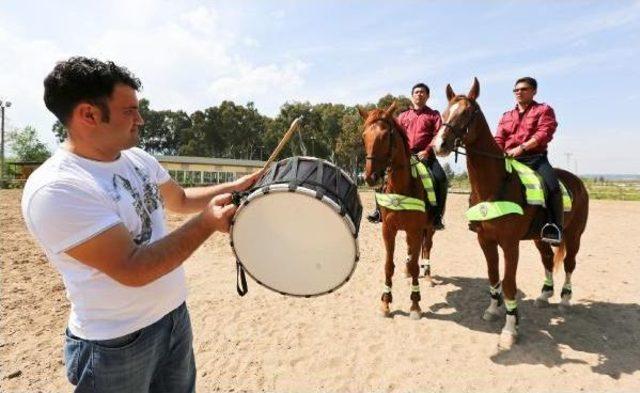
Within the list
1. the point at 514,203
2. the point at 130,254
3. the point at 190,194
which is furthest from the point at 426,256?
the point at 130,254

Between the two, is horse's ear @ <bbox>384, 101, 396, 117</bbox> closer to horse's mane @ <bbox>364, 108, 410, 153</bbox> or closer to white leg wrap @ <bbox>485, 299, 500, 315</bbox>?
horse's mane @ <bbox>364, 108, 410, 153</bbox>

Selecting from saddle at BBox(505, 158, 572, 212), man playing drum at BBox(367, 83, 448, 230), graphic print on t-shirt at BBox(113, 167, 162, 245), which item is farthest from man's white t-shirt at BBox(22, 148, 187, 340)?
man playing drum at BBox(367, 83, 448, 230)

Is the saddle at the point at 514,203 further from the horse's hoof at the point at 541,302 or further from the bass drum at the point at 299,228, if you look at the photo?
the bass drum at the point at 299,228

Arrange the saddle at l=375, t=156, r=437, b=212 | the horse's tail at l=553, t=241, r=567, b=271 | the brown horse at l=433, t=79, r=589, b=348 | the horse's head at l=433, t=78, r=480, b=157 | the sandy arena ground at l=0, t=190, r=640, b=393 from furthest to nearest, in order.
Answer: the horse's tail at l=553, t=241, r=567, b=271
the saddle at l=375, t=156, r=437, b=212
the brown horse at l=433, t=79, r=589, b=348
the horse's head at l=433, t=78, r=480, b=157
the sandy arena ground at l=0, t=190, r=640, b=393

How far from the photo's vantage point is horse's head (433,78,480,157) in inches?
192

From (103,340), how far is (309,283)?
1.16 m

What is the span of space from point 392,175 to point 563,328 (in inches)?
128

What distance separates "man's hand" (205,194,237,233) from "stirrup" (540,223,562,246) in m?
4.89

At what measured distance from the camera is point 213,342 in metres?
5.34

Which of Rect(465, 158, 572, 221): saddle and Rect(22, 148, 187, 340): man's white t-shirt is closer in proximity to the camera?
Rect(22, 148, 187, 340): man's white t-shirt

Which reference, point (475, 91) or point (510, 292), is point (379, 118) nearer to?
point (475, 91)

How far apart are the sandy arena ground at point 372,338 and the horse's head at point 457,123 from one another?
2539 mm

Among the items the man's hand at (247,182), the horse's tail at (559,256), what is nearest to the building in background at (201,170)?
the horse's tail at (559,256)

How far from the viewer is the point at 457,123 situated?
16.4ft
